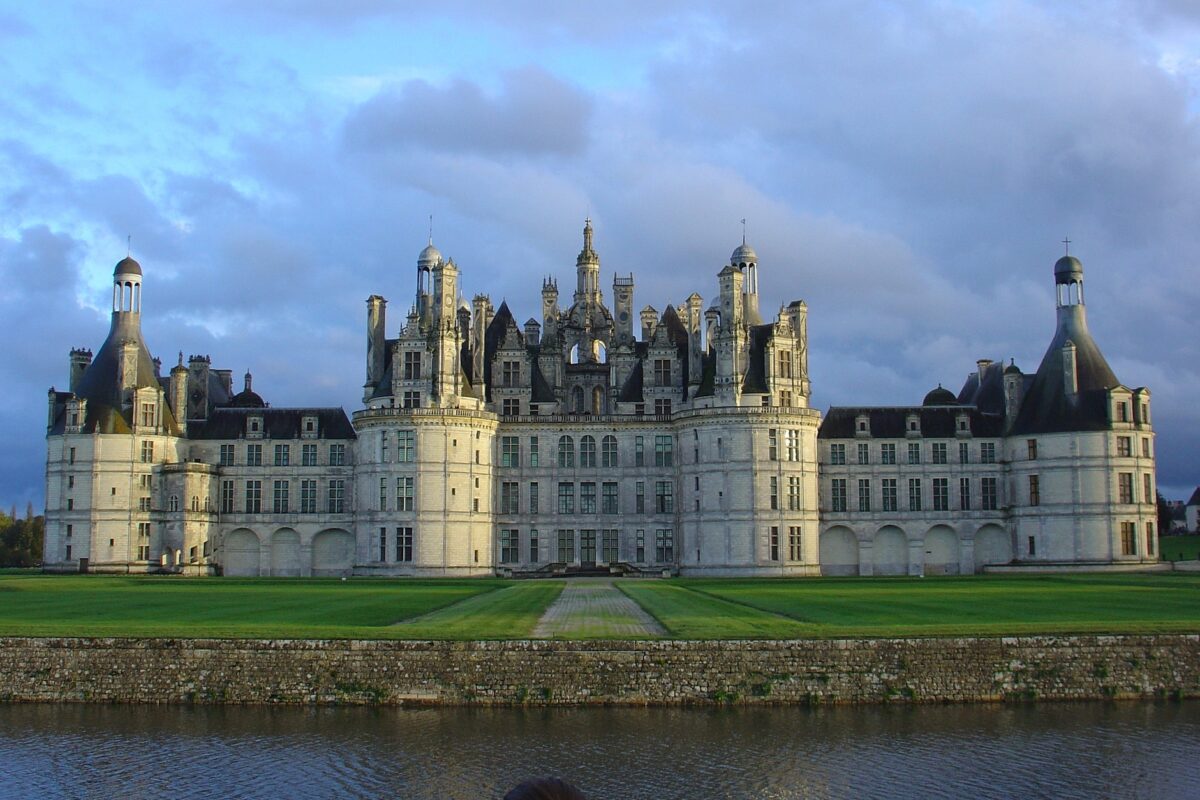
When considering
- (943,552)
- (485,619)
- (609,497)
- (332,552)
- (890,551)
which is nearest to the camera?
(485,619)

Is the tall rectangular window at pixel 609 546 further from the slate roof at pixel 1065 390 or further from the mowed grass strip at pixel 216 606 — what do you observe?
the slate roof at pixel 1065 390

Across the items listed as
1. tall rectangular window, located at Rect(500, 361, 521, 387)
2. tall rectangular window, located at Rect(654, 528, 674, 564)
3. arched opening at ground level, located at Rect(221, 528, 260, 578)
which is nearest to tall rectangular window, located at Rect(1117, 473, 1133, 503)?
tall rectangular window, located at Rect(654, 528, 674, 564)

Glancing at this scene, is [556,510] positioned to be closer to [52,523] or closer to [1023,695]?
[52,523]

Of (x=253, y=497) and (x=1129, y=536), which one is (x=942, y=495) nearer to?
(x=1129, y=536)

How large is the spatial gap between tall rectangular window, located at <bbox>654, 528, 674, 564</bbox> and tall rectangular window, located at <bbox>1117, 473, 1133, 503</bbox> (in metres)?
28.4

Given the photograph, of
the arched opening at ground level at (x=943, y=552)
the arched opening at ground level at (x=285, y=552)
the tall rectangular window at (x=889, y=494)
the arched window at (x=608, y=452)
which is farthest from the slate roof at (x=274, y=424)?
the arched opening at ground level at (x=943, y=552)

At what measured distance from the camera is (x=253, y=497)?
90.0 m

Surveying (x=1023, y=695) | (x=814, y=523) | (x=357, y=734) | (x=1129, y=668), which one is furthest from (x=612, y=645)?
(x=814, y=523)

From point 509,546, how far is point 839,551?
73.2ft

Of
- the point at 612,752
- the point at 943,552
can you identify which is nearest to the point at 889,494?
the point at 943,552

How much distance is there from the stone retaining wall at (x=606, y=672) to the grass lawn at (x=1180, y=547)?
7153cm

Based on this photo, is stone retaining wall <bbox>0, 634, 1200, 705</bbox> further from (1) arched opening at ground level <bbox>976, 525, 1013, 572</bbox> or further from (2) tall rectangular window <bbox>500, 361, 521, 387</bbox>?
(2) tall rectangular window <bbox>500, 361, 521, 387</bbox>

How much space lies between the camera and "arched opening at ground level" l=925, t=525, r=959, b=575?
291 feet

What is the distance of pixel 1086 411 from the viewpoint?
8394 centimetres
